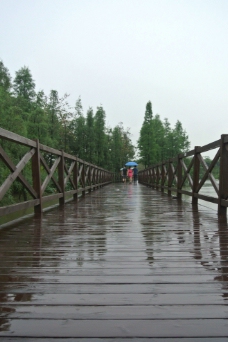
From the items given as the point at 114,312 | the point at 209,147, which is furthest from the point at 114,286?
the point at 209,147

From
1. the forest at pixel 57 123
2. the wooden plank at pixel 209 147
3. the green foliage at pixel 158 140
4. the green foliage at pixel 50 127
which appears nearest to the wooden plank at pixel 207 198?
the wooden plank at pixel 209 147

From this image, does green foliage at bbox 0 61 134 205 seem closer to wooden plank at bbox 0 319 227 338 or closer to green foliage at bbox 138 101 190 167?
green foliage at bbox 138 101 190 167

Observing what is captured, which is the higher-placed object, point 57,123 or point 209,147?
point 57,123

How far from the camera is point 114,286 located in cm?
185

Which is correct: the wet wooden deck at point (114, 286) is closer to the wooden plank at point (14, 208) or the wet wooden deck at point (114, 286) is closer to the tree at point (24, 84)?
the wooden plank at point (14, 208)

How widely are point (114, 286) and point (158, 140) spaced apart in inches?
1779

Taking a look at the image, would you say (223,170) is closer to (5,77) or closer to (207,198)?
(207,198)

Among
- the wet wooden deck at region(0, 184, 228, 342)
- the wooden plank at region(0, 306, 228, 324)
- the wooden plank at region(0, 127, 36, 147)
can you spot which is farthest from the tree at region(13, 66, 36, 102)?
the wooden plank at region(0, 306, 228, 324)

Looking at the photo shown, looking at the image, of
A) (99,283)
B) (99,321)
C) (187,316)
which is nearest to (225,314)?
(187,316)

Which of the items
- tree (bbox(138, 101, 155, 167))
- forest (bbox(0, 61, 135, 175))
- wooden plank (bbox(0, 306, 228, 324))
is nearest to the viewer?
wooden plank (bbox(0, 306, 228, 324))

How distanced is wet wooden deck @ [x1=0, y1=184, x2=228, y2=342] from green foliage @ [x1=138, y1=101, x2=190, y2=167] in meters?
37.9

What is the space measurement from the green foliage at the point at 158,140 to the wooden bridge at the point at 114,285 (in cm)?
3778

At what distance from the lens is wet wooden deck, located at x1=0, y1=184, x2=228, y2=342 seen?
1.38 meters

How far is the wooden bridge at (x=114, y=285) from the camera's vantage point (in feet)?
4.52
